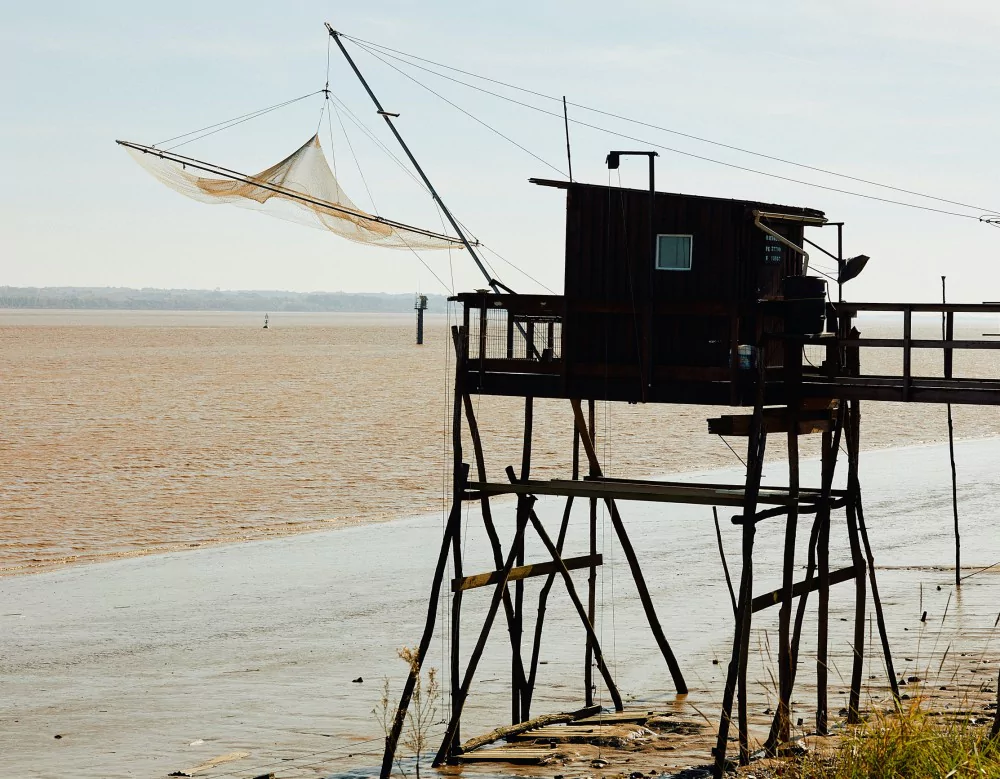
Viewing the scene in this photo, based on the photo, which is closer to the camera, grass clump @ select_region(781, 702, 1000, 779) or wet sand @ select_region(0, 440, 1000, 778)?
grass clump @ select_region(781, 702, 1000, 779)

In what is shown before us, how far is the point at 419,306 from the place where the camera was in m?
114

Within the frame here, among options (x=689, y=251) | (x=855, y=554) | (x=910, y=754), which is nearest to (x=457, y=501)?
(x=689, y=251)

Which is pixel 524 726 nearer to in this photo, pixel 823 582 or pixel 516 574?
pixel 516 574

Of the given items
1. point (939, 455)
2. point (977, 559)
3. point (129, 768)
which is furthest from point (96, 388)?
point (129, 768)

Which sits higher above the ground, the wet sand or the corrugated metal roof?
the corrugated metal roof

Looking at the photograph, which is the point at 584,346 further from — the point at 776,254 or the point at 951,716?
the point at 951,716

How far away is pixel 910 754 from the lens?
1015cm

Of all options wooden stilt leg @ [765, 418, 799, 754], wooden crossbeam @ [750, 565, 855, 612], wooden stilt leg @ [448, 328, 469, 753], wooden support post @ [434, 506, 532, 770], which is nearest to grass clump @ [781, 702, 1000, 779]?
wooden stilt leg @ [765, 418, 799, 754]

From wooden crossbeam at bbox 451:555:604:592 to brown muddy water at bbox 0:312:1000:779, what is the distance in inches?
65.8

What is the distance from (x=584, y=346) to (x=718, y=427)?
1610 millimetres

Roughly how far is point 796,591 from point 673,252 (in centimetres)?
372

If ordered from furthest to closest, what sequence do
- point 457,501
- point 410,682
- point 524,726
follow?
point 524,726, point 457,501, point 410,682

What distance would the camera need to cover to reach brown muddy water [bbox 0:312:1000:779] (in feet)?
48.7

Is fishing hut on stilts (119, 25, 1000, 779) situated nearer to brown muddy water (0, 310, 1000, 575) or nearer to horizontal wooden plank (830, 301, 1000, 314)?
horizontal wooden plank (830, 301, 1000, 314)
